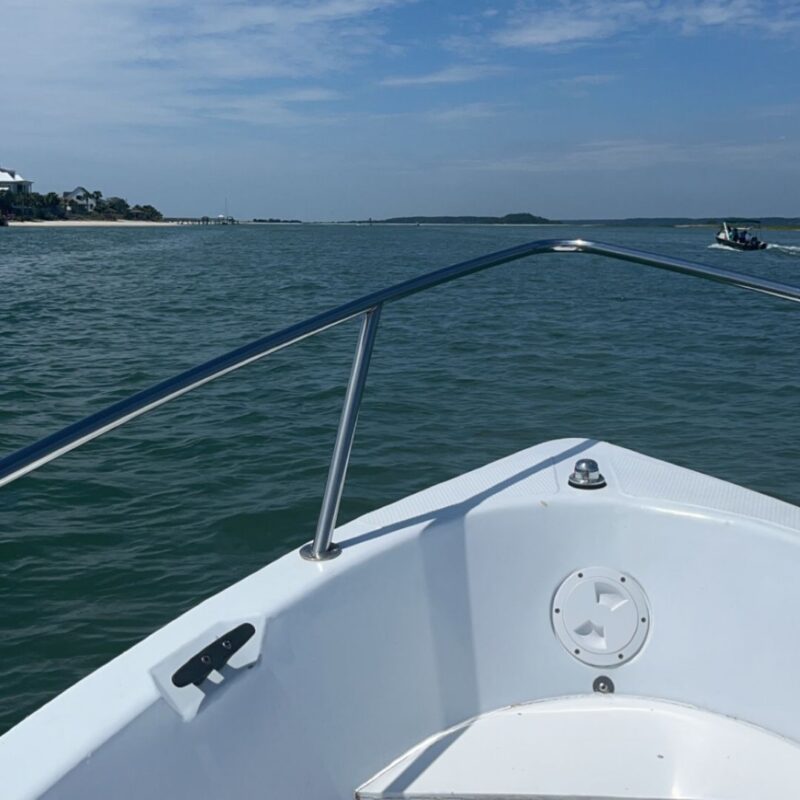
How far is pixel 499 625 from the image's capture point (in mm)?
2137

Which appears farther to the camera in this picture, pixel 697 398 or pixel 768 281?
pixel 697 398

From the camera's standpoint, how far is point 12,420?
8.24 m

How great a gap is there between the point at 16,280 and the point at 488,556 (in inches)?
1003

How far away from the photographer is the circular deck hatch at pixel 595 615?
7.06 feet

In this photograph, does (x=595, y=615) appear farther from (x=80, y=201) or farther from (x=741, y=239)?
(x=80, y=201)

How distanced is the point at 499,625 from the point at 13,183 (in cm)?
13436

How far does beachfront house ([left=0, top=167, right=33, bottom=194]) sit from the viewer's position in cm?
12244

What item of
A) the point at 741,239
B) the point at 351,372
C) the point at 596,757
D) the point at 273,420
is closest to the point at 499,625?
the point at 596,757

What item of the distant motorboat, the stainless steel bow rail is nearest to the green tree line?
the distant motorboat

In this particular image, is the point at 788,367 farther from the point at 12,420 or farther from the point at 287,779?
the point at 287,779

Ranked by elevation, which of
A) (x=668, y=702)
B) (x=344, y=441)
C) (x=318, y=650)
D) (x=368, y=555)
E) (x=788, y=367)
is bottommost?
→ (x=788, y=367)

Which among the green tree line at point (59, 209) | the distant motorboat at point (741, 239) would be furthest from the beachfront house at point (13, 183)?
the distant motorboat at point (741, 239)

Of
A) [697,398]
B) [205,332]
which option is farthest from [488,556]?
[205,332]

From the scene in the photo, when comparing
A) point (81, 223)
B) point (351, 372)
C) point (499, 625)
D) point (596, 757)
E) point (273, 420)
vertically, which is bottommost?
point (273, 420)
